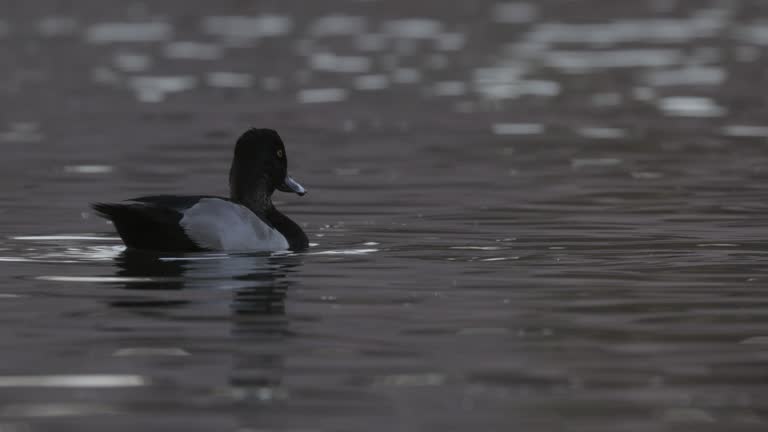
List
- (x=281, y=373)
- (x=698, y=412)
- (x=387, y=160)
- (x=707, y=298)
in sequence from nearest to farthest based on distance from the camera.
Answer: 1. (x=698, y=412)
2. (x=281, y=373)
3. (x=707, y=298)
4. (x=387, y=160)

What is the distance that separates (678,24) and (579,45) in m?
6.05

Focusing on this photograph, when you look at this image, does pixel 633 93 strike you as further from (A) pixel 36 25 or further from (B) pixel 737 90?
(A) pixel 36 25

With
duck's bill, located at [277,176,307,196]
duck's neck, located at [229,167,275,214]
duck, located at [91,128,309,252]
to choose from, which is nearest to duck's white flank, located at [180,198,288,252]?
duck, located at [91,128,309,252]

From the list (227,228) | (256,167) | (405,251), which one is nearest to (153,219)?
(227,228)

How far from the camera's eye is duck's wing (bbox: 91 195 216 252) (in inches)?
462

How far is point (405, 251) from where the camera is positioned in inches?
498

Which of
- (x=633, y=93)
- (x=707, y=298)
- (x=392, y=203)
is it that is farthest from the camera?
(x=633, y=93)

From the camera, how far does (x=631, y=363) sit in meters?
8.50

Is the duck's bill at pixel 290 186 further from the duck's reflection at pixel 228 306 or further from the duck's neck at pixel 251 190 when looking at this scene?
the duck's reflection at pixel 228 306

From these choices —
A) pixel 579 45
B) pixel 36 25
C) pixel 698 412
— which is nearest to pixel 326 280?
pixel 698 412

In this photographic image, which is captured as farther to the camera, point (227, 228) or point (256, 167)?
point (256, 167)

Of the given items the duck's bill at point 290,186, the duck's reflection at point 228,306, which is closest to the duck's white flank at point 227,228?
the duck's reflection at point 228,306

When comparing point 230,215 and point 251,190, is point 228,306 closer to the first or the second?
point 230,215

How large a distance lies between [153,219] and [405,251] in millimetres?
1768
